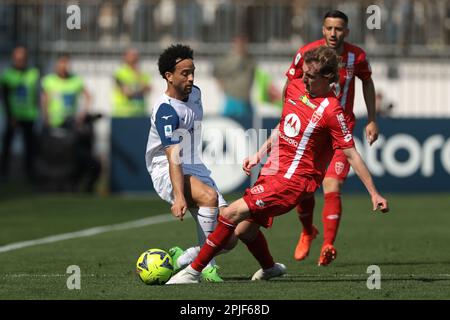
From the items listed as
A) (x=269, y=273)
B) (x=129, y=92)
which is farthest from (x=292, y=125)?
(x=129, y=92)

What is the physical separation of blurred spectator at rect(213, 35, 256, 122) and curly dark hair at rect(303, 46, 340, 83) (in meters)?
12.3

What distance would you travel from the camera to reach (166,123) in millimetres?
9438

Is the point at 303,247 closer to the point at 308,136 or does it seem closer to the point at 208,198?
the point at 208,198

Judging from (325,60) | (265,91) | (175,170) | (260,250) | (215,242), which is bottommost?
(260,250)

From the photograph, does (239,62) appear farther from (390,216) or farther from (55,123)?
(390,216)

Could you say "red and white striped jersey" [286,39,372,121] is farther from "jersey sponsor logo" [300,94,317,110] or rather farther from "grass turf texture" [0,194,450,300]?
"jersey sponsor logo" [300,94,317,110]

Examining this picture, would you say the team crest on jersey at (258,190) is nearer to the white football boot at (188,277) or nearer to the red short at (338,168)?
the white football boot at (188,277)

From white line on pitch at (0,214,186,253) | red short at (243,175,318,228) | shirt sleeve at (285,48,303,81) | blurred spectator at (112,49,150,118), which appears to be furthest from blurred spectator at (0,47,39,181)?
red short at (243,175,318,228)

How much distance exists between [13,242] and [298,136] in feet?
15.7

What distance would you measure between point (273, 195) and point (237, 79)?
12.9 metres

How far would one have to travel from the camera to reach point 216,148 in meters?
19.1

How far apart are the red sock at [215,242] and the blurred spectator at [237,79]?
40.7 ft

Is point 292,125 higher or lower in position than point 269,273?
higher
